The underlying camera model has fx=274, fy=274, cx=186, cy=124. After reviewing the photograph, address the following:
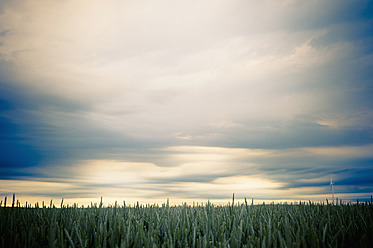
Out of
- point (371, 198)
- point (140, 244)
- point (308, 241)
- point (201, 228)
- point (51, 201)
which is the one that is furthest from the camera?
point (371, 198)

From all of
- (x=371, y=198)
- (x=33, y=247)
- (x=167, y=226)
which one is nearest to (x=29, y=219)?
(x=33, y=247)

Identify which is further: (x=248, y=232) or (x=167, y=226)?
(x=167, y=226)

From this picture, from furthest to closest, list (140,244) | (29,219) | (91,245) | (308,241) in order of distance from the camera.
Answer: (29,219)
(91,245)
(308,241)
(140,244)

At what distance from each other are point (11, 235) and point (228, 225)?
97.4 inches

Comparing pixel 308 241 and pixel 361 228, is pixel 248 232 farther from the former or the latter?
pixel 361 228

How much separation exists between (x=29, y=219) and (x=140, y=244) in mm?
2387

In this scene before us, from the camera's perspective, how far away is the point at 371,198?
19.3 ft

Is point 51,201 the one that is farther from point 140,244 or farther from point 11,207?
point 140,244

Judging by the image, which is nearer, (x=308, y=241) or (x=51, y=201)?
(x=308, y=241)

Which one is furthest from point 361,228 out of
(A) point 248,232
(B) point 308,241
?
(A) point 248,232

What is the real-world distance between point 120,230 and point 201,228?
3.14 ft

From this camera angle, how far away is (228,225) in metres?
3.53

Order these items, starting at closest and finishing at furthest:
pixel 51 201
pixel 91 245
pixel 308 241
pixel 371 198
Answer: pixel 308 241 < pixel 91 245 < pixel 51 201 < pixel 371 198

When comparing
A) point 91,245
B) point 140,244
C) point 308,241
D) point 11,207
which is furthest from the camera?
point 11,207
